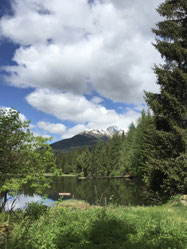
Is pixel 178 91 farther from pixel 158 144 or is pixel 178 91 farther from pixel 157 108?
pixel 158 144

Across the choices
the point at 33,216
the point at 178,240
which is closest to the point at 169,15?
the point at 178,240

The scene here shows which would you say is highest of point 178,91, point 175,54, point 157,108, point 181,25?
point 181,25

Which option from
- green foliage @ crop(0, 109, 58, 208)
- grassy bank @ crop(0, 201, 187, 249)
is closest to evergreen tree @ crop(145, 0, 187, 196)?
grassy bank @ crop(0, 201, 187, 249)

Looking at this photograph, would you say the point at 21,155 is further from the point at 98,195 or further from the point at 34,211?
the point at 98,195

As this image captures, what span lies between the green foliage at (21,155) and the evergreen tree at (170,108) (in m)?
8.71

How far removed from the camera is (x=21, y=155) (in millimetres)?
8602

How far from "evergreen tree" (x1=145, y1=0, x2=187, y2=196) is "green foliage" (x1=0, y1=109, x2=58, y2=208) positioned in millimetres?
8715

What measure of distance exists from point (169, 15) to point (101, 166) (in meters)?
83.0

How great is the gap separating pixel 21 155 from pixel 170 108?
1141 centimetres

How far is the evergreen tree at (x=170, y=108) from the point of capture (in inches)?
551

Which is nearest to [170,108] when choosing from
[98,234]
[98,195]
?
[98,234]

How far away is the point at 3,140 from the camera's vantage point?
790 cm

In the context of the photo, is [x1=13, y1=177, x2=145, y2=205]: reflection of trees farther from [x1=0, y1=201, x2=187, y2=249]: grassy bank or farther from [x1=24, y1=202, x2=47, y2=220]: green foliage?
[x1=0, y1=201, x2=187, y2=249]: grassy bank

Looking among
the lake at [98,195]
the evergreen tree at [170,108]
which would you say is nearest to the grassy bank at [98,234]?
the lake at [98,195]
